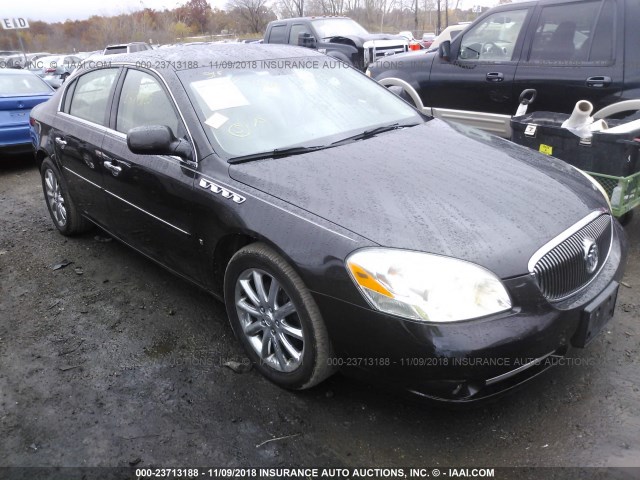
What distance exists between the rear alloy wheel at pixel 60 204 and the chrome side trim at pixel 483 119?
359cm

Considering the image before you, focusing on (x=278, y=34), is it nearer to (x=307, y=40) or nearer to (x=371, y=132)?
(x=307, y=40)

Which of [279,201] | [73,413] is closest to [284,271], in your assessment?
[279,201]

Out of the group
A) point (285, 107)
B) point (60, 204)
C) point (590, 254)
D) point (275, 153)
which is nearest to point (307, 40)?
point (60, 204)

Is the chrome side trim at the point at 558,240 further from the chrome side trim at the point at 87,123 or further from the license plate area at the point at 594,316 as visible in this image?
the chrome side trim at the point at 87,123

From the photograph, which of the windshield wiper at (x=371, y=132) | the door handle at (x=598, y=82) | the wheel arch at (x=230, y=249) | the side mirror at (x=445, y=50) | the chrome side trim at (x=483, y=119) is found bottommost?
the wheel arch at (x=230, y=249)

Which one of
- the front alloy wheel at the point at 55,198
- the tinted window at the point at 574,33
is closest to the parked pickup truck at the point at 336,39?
the tinted window at the point at 574,33

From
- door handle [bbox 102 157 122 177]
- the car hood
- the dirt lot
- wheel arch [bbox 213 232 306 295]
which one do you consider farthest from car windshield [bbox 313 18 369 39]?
wheel arch [bbox 213 232 306 295]

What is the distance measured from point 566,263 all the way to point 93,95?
3.53 meters

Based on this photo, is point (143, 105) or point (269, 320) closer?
point (269, 320)

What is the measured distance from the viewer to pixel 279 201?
8.00ft

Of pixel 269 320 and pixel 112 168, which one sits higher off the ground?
pixel 112 168

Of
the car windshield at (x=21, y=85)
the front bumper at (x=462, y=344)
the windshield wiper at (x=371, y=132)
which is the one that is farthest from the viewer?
the car windshield at (x=21, y=85)

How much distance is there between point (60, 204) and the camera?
4.73 metres

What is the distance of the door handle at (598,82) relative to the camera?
4.49 m
